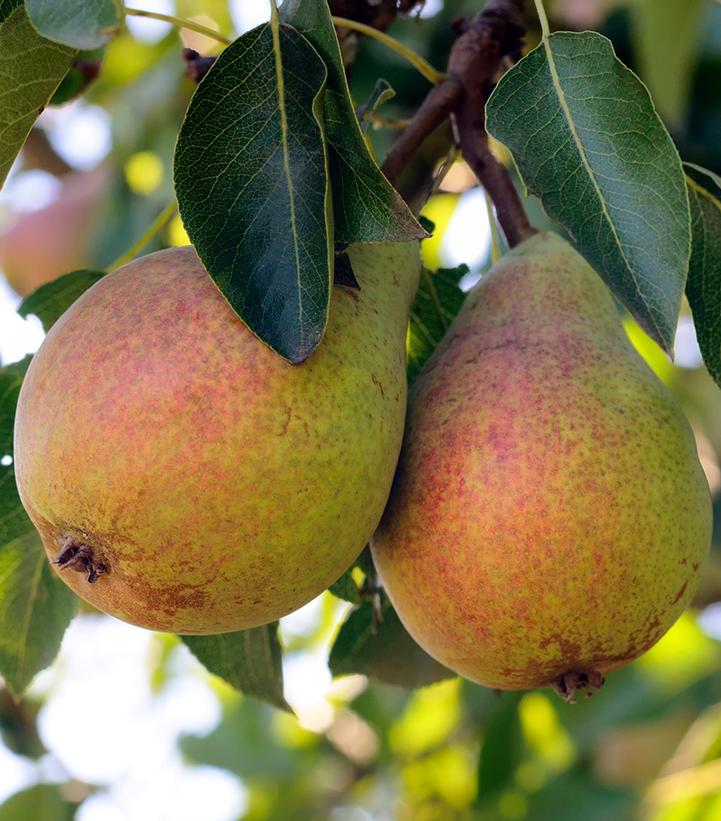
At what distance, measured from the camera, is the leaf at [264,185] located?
1038 millimetres

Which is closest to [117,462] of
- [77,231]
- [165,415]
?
[165,415]

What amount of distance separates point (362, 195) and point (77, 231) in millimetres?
2065

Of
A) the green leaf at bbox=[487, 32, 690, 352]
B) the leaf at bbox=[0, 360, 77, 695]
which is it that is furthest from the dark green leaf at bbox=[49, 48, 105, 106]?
the green leaf at bbox=[487, 32, 690, 352]

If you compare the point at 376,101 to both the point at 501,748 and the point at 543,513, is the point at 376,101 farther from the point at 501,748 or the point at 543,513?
the point at 501,748

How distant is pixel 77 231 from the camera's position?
3.00 m

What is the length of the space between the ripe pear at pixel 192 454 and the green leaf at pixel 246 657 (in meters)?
0.38

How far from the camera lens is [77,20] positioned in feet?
3.27

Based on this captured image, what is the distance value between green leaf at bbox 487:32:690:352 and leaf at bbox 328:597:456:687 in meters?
0.67

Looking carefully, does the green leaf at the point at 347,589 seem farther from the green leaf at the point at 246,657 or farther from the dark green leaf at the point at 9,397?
the dark green leaf at the point at 9,397

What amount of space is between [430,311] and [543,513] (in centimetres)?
53

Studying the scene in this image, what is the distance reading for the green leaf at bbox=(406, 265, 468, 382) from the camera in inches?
60.8

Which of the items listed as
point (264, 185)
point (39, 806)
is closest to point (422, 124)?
point (264, 185)

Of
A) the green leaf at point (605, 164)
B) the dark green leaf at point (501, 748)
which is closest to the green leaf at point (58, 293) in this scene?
the green leaf at point (605, 164)

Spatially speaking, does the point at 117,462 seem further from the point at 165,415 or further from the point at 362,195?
the point at 362,195
